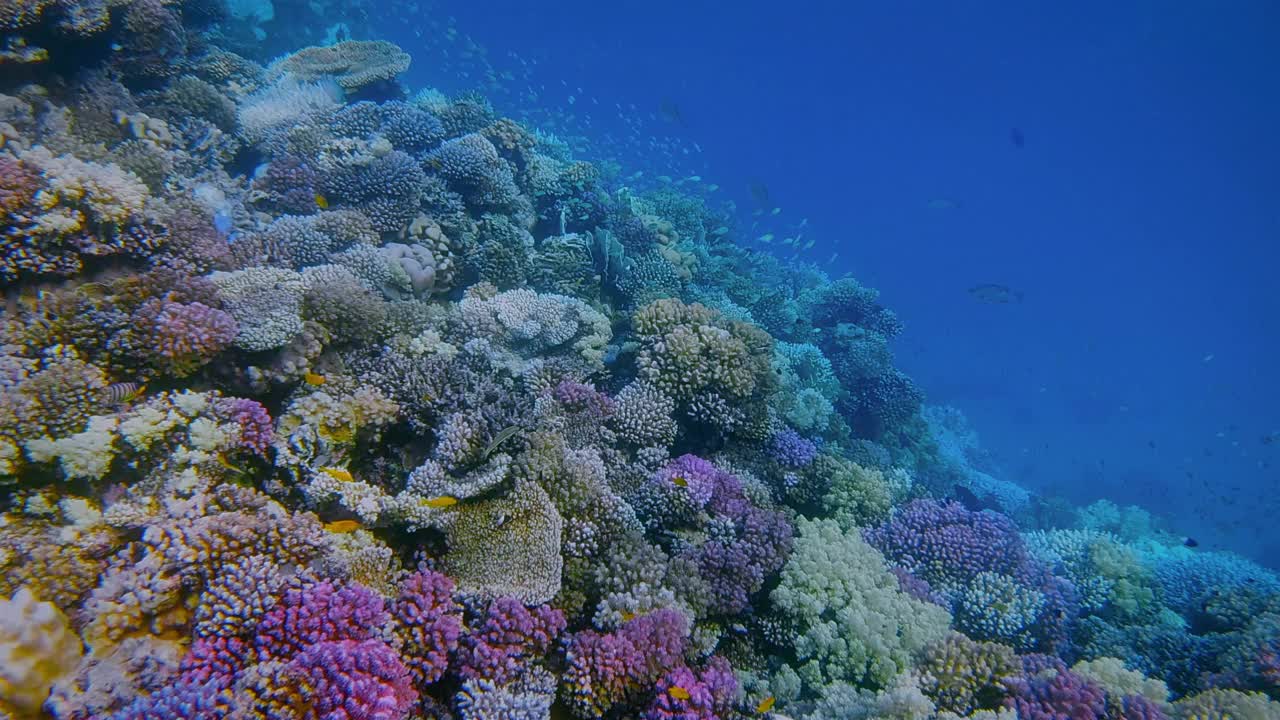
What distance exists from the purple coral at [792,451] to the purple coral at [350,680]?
5120mm

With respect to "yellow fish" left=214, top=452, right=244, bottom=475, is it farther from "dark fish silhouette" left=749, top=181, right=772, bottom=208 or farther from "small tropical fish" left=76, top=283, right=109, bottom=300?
"dark fish silhouette" left=749, top=181, right=772, bottom=208

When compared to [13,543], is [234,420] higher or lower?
higher

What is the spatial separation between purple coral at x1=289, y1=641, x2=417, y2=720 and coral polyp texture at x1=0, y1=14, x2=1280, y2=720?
0.8 inches

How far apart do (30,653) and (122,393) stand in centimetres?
237

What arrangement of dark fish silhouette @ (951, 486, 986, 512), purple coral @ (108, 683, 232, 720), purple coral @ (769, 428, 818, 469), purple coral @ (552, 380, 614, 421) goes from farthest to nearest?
1. dark fish silhouette @ (951, 486, 986, 512)
2. purple coral @ (769, 428, 818, 469)
3. purple coral @ (552, 380, 614, 421)
4. purple coral @ (108, 683, 232, 720)

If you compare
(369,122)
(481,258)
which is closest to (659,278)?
(481,258)

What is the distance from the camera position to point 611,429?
243 inches

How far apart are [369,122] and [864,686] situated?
11.3 meters

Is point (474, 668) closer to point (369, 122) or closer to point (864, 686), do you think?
point (864, 686)

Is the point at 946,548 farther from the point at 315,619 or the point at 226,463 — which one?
the point at 226,463

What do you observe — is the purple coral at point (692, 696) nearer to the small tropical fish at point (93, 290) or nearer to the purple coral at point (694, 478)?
the purple coral at point (694, 478)

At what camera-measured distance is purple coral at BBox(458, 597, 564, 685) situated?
3.65 meters

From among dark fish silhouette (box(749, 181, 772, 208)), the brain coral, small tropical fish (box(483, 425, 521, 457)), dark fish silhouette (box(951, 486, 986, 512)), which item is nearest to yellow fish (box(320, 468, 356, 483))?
the brain coral

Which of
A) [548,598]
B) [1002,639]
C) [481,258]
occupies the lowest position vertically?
[548,598]
